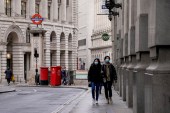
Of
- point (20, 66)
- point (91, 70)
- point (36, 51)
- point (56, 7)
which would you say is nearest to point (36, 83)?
point (36, 51)

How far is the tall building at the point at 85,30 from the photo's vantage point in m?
133

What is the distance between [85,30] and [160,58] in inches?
5174

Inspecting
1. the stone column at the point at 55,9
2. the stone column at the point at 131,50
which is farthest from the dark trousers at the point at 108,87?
the stone column at the point at 55,9

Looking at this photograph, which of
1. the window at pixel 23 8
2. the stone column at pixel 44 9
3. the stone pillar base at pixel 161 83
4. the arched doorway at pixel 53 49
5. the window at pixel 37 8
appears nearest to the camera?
the stone pillar base at pixel 161 83

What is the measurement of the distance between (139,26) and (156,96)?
4.02m

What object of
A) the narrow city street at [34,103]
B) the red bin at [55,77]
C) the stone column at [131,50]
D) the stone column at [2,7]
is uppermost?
the stone column at [2,7]

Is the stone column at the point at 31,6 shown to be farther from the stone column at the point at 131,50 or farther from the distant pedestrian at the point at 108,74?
the stone column at the point at 131,50

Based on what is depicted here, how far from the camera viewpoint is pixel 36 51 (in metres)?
56.4

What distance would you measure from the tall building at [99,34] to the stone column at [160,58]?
99.3 meters

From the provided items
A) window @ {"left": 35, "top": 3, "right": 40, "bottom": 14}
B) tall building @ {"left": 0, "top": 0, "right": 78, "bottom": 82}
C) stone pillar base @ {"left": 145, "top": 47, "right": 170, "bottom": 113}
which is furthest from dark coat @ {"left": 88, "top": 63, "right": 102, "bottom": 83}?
window @ {"left": 35, "top": 3, "right": 40, "bottom": 14}

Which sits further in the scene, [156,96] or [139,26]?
[139,26]

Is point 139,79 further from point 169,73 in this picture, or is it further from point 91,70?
point 91,70

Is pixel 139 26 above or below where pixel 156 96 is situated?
above

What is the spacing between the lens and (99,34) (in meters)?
122
